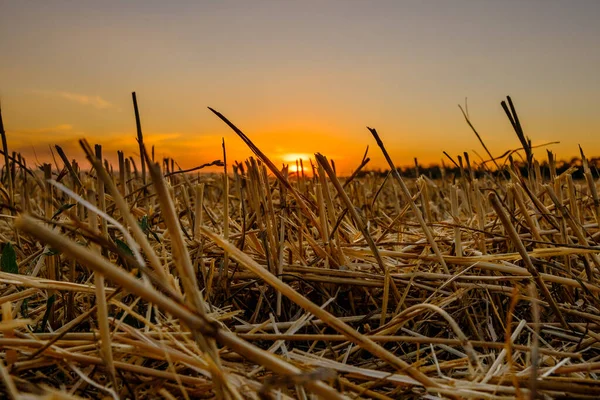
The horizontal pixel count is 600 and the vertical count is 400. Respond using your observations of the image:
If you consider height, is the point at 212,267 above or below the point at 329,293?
above

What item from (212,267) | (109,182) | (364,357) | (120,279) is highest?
(109,182)

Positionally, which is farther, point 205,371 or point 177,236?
point 205,371

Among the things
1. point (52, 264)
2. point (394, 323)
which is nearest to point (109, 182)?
point (394, 323)

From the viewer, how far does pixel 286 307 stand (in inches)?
59.9

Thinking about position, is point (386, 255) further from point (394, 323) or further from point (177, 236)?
point (177, 236)

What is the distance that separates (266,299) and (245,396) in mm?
616

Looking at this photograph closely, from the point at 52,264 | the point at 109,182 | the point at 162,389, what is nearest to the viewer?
the point at 109,182

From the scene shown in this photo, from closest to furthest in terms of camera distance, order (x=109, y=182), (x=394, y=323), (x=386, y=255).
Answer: (x=109, y=182) → (x=394, y=323) → (x=386, y=255)

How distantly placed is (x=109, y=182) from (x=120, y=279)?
261mm

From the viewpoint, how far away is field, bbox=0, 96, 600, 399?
74 centimetres

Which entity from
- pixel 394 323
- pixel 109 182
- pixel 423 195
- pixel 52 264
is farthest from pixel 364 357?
pixel 52 264

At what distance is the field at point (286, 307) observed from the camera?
0.74m

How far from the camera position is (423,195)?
1795mm

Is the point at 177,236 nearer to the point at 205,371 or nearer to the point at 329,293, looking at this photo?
the point at 205,371
